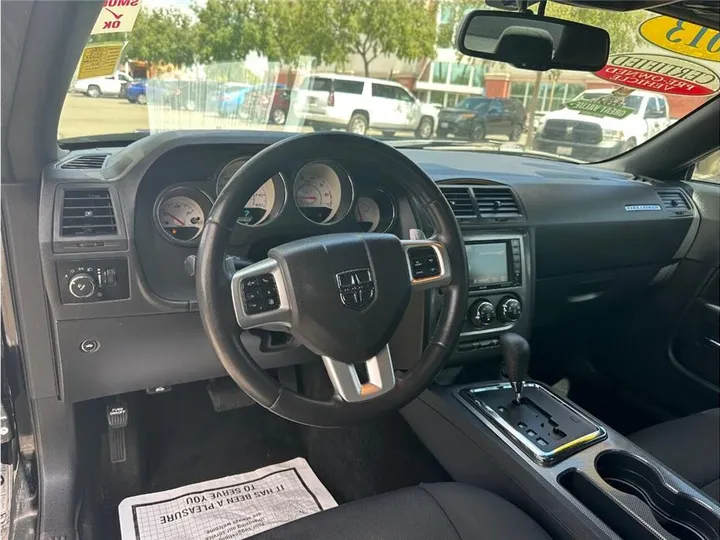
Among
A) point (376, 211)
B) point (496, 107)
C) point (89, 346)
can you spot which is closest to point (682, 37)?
point (496, 107)

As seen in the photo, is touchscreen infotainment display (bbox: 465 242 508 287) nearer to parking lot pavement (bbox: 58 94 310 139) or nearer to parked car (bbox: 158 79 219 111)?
parking lot pavement (bbox: 58 94 310 139)

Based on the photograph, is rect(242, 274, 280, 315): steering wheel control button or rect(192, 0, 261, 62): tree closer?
rect(242, 274, 280, 315): steering wheel control button

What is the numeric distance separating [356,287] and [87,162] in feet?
2.49

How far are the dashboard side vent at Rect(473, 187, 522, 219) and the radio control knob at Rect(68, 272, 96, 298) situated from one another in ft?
3.67

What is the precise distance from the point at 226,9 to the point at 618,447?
1566 millimetres

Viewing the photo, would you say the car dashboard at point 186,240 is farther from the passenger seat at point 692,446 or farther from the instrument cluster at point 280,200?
the passenger seat at point 692,446

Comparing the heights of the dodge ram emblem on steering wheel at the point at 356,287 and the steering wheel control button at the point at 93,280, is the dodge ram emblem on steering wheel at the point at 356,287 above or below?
above

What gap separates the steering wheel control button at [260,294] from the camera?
46.3 inches

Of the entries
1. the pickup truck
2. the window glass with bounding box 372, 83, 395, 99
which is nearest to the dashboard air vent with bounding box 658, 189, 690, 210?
the pickup truck

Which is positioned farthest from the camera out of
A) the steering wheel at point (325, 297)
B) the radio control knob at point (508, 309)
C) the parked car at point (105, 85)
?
the radio control knob at point (508, 309)

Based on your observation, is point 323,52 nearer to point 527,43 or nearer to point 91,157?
point 527,43

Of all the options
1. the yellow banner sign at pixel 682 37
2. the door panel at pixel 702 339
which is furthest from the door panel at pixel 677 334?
the yellow banner sign at pixel 682 37

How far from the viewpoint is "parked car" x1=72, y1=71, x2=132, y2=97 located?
1414mm

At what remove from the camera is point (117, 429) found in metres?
1.83
